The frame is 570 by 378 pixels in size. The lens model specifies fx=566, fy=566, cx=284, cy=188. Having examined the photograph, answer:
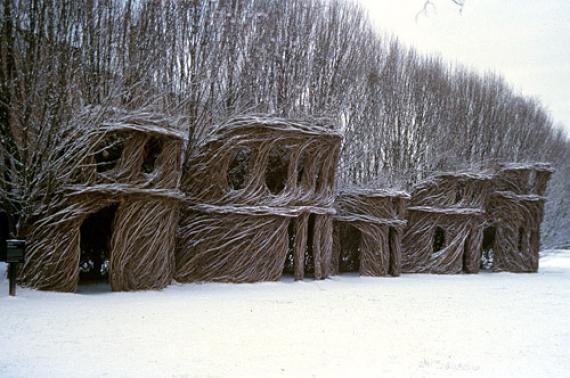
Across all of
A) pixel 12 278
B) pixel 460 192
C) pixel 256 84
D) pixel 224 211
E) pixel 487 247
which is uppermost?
pixel 256 84

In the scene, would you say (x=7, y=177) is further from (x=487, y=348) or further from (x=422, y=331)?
(x=487, y=348)

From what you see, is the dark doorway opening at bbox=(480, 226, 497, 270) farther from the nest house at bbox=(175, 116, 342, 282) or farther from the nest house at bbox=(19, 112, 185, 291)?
the nest house at bbox=(19, 112, 185, 291)

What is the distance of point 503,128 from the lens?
26422mm

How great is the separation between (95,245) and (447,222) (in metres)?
11.4

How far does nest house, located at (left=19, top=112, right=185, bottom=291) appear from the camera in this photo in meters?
9.93

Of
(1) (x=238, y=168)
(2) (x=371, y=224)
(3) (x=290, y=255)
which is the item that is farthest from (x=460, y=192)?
(1) (x=238, y=168)

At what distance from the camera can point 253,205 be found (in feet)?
42.5

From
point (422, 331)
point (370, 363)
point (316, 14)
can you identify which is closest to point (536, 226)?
point (316, 14)

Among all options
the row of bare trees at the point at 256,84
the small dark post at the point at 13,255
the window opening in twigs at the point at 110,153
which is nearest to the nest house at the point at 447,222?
the row of bare trees at the point at 256,84

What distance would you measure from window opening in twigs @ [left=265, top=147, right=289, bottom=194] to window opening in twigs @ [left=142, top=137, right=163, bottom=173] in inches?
124

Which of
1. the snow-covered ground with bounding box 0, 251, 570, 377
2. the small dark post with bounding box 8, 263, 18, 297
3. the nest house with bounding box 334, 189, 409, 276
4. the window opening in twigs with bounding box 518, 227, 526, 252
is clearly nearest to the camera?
the snow-covered ground with bounding box 0, 251, 570, 377

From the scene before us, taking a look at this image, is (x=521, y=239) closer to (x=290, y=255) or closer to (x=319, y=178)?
(x=290, y=255)

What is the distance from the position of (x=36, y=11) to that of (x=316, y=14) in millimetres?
10498

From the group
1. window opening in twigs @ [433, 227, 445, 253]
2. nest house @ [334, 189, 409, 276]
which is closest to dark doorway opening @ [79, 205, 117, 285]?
nest house @ [334, 189, 409, 276]
